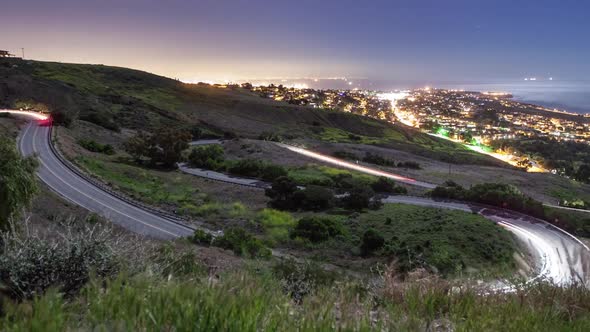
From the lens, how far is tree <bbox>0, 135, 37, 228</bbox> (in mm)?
11617

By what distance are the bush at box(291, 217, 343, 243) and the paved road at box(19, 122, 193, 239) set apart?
5935 mm

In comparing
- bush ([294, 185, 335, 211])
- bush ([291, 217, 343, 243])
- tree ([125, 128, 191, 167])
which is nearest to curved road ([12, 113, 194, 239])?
bush ([291, 217, 343, 243])

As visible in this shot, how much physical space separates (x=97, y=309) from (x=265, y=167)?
38422 millimetres

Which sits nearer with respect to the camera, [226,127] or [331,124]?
[226,127]

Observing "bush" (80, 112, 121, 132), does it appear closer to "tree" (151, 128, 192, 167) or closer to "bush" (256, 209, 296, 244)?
"tree" (151, 128, 192, 167)

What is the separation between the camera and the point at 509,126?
165250 millimetres

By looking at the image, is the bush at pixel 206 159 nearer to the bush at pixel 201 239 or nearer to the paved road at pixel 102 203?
the paved road at pixel 102 203

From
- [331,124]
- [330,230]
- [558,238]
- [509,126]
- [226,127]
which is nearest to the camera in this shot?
[330,230]

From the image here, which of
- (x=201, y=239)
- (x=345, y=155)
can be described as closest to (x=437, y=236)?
(x=201, y=239)

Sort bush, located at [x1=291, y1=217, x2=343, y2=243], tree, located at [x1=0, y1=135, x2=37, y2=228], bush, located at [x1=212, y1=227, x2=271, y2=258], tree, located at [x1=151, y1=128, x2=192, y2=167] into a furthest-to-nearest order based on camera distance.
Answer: tree, located at [x1=151, y1=128, x2=192, y2=167] → bush, located at [x1=291, y1=217, x2=343, y2=243] → bush, located at [x1=212, y1=227, x2=271, y2=258] → tree, located at [x1=0, y1=135, x2=37, y2=228]

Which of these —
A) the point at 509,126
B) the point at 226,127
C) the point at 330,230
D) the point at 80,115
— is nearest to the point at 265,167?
the point at 330,230

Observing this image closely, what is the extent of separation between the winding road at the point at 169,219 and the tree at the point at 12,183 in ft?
20.4

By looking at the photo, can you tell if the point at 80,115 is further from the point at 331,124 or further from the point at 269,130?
the point at 331,124

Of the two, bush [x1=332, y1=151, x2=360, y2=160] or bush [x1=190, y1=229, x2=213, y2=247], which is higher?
bush [x1=332, y1=151, x2=360, y2=160]
